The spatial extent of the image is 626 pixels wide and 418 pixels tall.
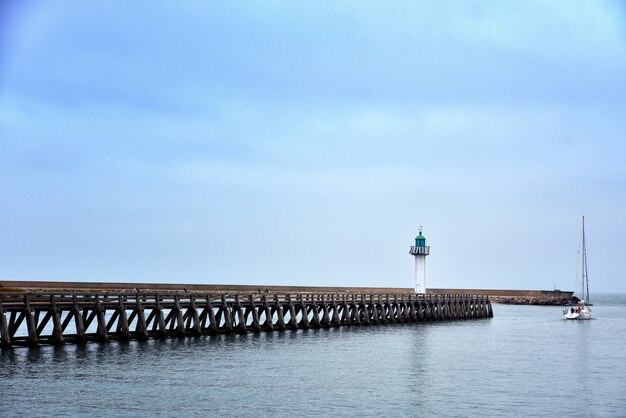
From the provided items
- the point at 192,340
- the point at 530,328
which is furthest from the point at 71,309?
the point at 530,328

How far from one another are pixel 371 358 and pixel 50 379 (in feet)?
50.7

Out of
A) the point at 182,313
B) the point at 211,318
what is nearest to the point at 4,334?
the point at 211,318

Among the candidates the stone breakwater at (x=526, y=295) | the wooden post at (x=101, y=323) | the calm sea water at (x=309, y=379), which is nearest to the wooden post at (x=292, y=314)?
the calm sea water at (x=309, y=379)

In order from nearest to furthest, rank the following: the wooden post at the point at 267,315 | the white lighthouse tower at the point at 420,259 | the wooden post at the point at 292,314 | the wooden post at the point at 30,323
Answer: the wooden post at the point at 30,323, the wooden post at the point at 267,315, the wooden post at the point at 292,314, the white lighthouse tower at the point at 420,259

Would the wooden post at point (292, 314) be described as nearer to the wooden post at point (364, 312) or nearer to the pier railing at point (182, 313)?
the pier railing at point (182, 313)

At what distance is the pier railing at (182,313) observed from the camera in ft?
125

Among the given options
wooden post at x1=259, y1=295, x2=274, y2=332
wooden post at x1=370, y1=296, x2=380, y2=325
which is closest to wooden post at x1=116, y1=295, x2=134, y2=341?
wooden post at x1=259, y1=295, x2=274, y2=332

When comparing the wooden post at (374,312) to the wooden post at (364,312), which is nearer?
the wooden post at (364,312)

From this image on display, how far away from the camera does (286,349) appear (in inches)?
1683

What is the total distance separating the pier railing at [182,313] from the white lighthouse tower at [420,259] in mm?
1986

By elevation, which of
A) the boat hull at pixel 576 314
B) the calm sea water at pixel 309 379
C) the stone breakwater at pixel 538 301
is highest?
the stone breakwater at pixel 538 301

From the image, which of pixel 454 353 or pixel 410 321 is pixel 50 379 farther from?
pixel 410 321

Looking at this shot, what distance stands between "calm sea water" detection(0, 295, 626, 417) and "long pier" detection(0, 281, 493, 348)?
1.14 m

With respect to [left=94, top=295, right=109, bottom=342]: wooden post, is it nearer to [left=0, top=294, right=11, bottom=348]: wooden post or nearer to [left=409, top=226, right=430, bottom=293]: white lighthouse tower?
[left=0, top=294, right=11, bottom=348]: wooden post
